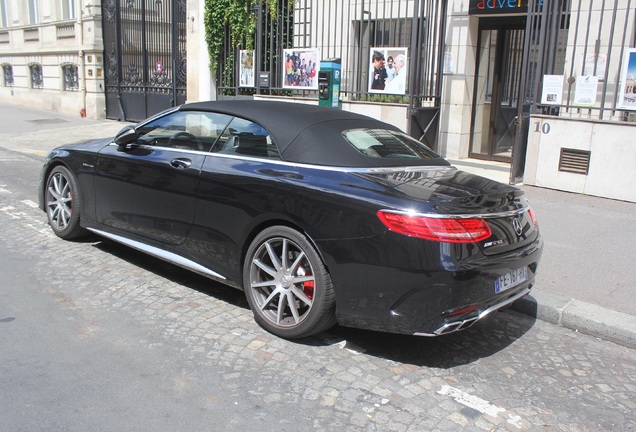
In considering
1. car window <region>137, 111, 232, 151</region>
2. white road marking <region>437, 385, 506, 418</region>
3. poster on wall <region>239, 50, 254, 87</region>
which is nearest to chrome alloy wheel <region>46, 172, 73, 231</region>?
car window <region>137, 111, 232, 151</region>

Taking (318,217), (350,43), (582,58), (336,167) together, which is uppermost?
(350,43)

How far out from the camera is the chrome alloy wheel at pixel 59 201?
20.3 ft

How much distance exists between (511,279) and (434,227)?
814 millimetres

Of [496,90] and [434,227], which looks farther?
[496,90]

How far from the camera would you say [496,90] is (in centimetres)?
1187

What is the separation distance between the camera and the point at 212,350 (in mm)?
3979

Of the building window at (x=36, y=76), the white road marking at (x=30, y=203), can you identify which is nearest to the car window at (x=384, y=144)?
the white road marking at (x=30, y=203)

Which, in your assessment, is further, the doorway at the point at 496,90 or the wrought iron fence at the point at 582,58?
the doorway at the point at 496,90

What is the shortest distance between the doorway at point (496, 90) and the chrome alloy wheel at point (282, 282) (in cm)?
860

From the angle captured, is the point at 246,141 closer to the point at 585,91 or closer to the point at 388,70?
the point at 585,91

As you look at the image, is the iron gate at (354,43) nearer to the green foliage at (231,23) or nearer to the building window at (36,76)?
the green foliage at (231,23)

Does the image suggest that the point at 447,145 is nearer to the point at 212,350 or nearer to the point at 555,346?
the point at 555,346

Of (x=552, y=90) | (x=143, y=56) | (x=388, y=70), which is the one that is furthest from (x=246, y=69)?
(x=552, y=90)

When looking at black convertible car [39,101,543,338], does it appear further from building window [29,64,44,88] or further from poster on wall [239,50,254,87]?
building window [29,64,44,88]
